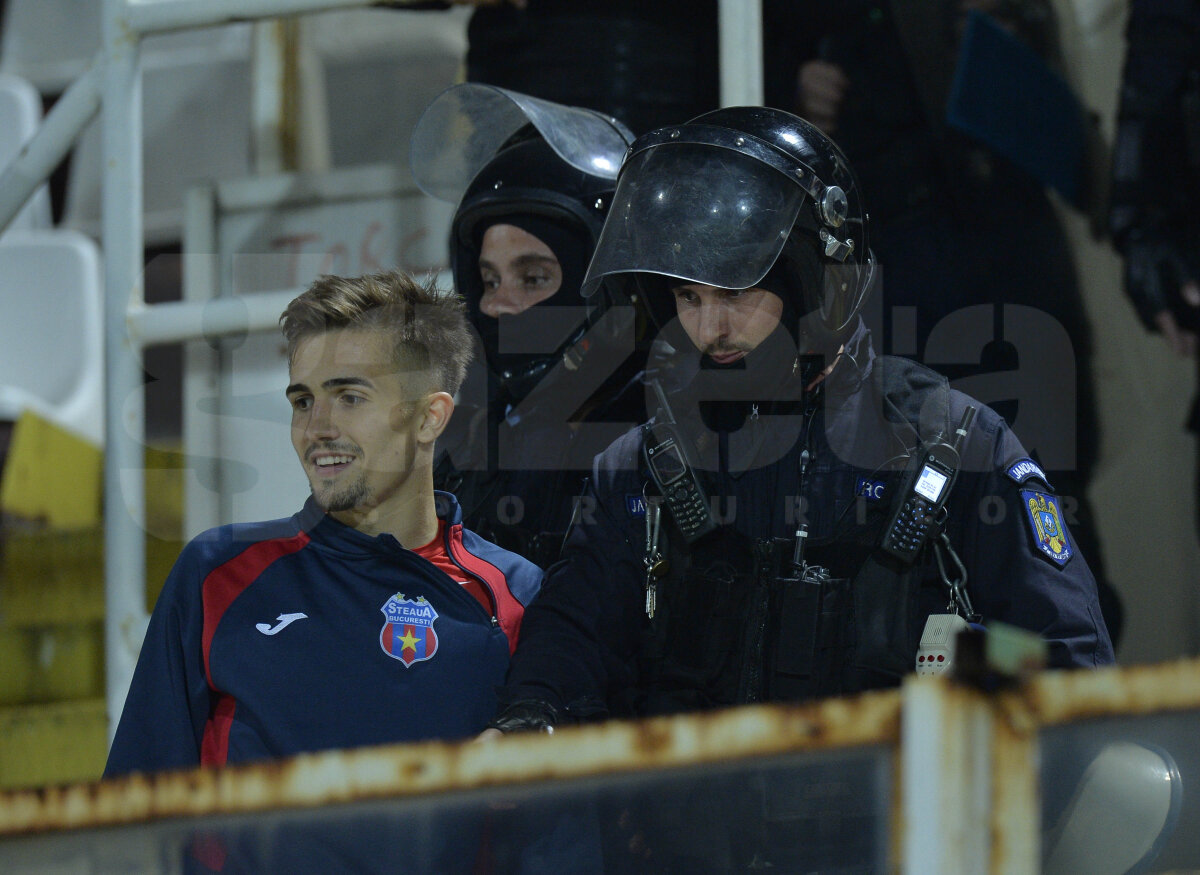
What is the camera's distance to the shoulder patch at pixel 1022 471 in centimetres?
193

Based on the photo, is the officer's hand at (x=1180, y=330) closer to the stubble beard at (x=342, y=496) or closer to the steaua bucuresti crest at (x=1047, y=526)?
the steaua bucuresti crest at (x=1047, y=526)

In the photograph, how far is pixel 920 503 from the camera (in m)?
1.91

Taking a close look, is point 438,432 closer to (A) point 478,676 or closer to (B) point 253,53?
(A) point 478,676

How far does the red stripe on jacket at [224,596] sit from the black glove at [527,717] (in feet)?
1.14

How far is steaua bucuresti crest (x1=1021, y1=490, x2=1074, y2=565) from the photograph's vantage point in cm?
188

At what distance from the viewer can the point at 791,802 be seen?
1.06 metres

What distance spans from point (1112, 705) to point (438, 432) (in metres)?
1.40

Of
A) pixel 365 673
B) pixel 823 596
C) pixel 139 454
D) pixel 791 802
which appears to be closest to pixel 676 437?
pixel 823 596

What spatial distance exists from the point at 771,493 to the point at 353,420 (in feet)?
1.97

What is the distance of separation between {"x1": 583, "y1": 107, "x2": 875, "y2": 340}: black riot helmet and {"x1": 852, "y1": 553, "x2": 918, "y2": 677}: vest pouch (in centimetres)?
41

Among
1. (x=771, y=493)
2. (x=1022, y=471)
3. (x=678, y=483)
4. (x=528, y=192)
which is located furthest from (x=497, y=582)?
(x=528, y=192)

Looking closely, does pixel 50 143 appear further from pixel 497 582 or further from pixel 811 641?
pixel 811 641

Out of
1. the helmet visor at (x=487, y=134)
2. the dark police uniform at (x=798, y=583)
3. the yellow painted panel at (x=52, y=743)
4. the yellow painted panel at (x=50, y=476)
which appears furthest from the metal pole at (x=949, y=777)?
the yellow painted panel at (x=50, y=476)

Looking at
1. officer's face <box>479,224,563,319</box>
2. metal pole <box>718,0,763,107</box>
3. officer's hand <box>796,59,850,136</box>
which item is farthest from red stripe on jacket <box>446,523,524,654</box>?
officer's hand <box>796,59,850,136</box>
